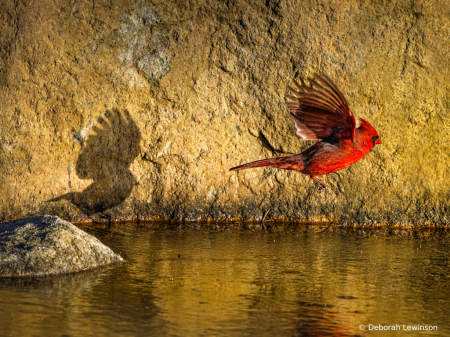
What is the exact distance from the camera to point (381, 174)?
6.98 meters

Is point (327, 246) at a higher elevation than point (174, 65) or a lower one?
lower

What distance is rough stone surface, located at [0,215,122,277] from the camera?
4457mm

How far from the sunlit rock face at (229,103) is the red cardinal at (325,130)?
223cm

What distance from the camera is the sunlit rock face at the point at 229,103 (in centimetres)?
676

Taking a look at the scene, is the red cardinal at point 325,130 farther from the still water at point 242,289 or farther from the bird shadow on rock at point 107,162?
the bird shadow on rock at point 107,162

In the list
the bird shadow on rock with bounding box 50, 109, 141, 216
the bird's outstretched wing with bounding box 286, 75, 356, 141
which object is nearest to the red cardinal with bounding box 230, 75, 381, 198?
the bird's outstretched wing with bounding box 286, 75, 356, 141

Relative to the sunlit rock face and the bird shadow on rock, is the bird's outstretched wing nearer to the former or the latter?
the sunlit rock face

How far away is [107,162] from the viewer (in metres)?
6.81

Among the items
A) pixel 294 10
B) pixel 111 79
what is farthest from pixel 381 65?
pixel 111 79

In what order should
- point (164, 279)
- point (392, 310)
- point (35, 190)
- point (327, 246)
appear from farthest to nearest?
point (35, 190), point (327, 246), point (164, 279), point (392, 310)

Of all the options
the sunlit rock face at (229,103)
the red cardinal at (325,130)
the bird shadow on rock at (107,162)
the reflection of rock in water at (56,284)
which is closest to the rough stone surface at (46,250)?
the reflection of rock in water at (56,284)

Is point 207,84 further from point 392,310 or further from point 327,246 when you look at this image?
point 392,310

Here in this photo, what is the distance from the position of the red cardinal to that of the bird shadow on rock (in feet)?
8.53

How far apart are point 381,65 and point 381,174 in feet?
3.91
